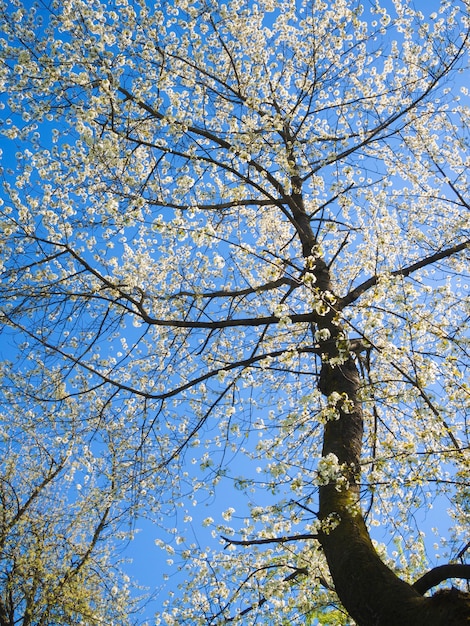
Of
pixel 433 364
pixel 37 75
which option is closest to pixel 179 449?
pixel 433 364

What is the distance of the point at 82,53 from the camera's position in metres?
6.41

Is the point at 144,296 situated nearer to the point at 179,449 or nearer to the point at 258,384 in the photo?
the point at 179,449

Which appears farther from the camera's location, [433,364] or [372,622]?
[433,364]

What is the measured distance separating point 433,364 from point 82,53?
5.56 meters

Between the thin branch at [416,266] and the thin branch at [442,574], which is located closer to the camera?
the thin branch at [442,574]

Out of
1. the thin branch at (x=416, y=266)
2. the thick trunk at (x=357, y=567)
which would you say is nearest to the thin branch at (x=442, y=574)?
the thick trunk at (x=357, y=567)

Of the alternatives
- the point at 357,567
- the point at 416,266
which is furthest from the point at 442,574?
the point at 416,266

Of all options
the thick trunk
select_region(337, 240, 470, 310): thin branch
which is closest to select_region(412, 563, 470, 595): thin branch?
the thick trunk

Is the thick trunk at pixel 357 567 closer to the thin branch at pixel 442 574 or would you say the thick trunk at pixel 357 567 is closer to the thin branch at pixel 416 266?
the thin branch at pixel 442 574

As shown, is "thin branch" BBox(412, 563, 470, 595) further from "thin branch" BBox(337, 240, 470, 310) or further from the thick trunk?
"thin branch" BBox(337, 240, 470, 310)

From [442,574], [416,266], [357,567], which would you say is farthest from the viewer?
[416,266]

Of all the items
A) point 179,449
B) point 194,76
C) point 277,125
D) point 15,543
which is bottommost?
point 179,449

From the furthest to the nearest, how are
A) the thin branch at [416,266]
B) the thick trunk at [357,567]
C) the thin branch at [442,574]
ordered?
the thin branch at [416,266], the thin branch at [442,574], the thick trunk at [357,567]

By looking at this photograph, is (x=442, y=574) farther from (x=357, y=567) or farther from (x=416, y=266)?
(x=416, y=266)
